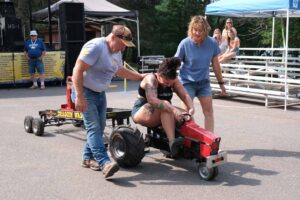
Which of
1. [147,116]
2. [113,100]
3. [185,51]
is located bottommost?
[113,100]

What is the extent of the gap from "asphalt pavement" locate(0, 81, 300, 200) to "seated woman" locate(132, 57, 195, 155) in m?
0.53

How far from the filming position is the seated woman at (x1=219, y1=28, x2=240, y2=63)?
1176 cm

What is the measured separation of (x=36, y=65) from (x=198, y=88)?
9.79 meters

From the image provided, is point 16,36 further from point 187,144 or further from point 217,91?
point 187,144

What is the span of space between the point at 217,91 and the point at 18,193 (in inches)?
318

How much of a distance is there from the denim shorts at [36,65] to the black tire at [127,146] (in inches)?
385

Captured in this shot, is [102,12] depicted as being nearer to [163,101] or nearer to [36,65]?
[36,65]

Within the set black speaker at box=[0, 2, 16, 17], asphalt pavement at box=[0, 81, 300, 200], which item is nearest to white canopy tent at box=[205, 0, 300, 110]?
asphalt pavement at box=[0, 81, 300, 200]

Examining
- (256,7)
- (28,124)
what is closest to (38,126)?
(28,124)

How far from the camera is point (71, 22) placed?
16312 millimetres

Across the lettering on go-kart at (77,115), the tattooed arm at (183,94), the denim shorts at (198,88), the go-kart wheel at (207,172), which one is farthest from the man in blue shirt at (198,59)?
the lettering on go-kart at (77,115)

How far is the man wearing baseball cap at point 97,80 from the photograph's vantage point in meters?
4.87

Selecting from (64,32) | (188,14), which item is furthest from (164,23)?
(64,32)

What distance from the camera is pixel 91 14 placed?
18.9 meters
